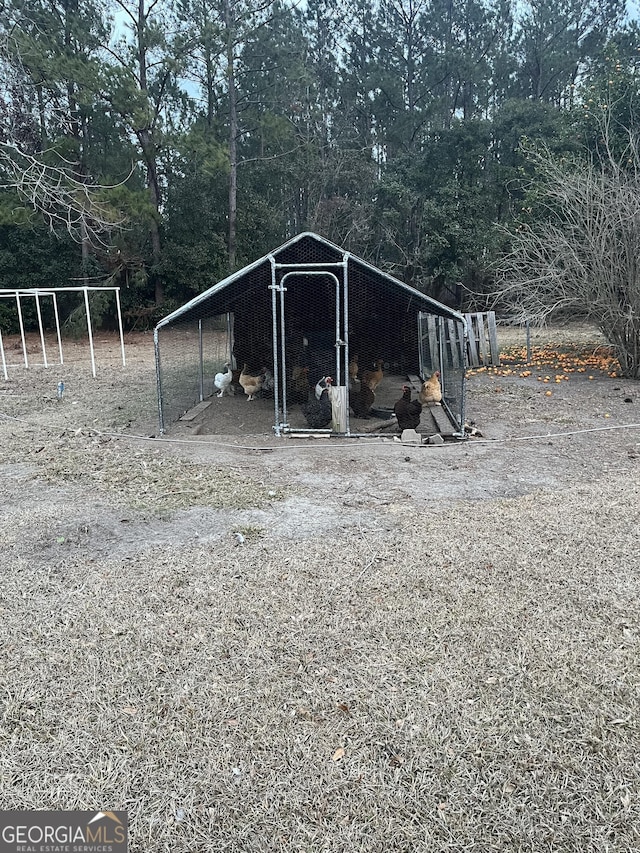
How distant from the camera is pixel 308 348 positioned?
9.75m

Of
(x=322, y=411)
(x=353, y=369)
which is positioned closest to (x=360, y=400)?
(x=353, y=369)

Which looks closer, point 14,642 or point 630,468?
point 14,642

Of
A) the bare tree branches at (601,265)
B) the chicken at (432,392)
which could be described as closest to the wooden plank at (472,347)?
the bare tree branches at (601,265)

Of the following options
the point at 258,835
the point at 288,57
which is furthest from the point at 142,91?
the point at 258,835

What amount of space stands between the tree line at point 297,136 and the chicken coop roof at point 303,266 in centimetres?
1039

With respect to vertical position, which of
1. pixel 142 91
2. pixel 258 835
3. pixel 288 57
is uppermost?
pixel 288 57

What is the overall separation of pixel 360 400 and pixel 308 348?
4.55 ft

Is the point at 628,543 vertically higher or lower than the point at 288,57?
lower

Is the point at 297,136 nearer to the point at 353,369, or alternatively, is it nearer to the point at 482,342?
the point at 482,342

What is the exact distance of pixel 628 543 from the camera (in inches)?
167

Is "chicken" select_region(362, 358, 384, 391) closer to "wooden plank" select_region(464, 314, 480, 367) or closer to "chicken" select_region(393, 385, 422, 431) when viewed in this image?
"chicken" select_region(393, 385, 422, 431)

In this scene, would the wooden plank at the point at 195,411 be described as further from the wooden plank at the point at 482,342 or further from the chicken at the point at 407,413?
the wooden plank at the point at 482,342

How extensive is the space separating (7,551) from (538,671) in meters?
3.55

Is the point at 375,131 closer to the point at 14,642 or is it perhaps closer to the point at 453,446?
the point at 453,446
